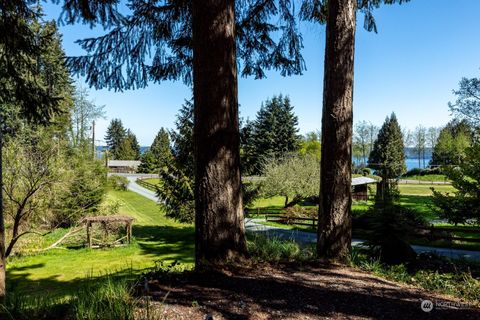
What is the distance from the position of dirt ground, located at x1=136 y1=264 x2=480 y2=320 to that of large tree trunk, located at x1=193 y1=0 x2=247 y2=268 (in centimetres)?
39

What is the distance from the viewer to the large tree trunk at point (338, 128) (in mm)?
4953

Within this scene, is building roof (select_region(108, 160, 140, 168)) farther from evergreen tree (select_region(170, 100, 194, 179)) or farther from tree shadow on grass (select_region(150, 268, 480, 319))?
tree shadow on grass (select_region(150, 268, 480, 319))

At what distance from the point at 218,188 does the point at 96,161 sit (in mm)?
21065

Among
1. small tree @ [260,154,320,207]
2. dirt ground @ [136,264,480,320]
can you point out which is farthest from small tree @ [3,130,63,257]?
small tree @ [260,154,320,207]

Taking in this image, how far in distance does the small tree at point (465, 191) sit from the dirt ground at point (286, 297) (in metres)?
Result: 8.08

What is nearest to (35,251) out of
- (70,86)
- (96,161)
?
(96,161)

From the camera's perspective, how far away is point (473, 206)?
33.0ft

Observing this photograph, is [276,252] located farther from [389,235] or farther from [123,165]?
[123,165]

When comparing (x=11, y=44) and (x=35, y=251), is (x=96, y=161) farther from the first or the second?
(x=11, y=44)

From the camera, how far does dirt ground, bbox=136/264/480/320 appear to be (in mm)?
2641

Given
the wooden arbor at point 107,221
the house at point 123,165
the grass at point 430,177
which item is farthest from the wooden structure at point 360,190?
the house at point 123,165

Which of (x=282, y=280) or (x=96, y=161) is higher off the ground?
(x=96, y=161)

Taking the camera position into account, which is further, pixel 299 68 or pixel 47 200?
pixel 47 200

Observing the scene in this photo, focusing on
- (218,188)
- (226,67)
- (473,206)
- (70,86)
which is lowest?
(473,206)
